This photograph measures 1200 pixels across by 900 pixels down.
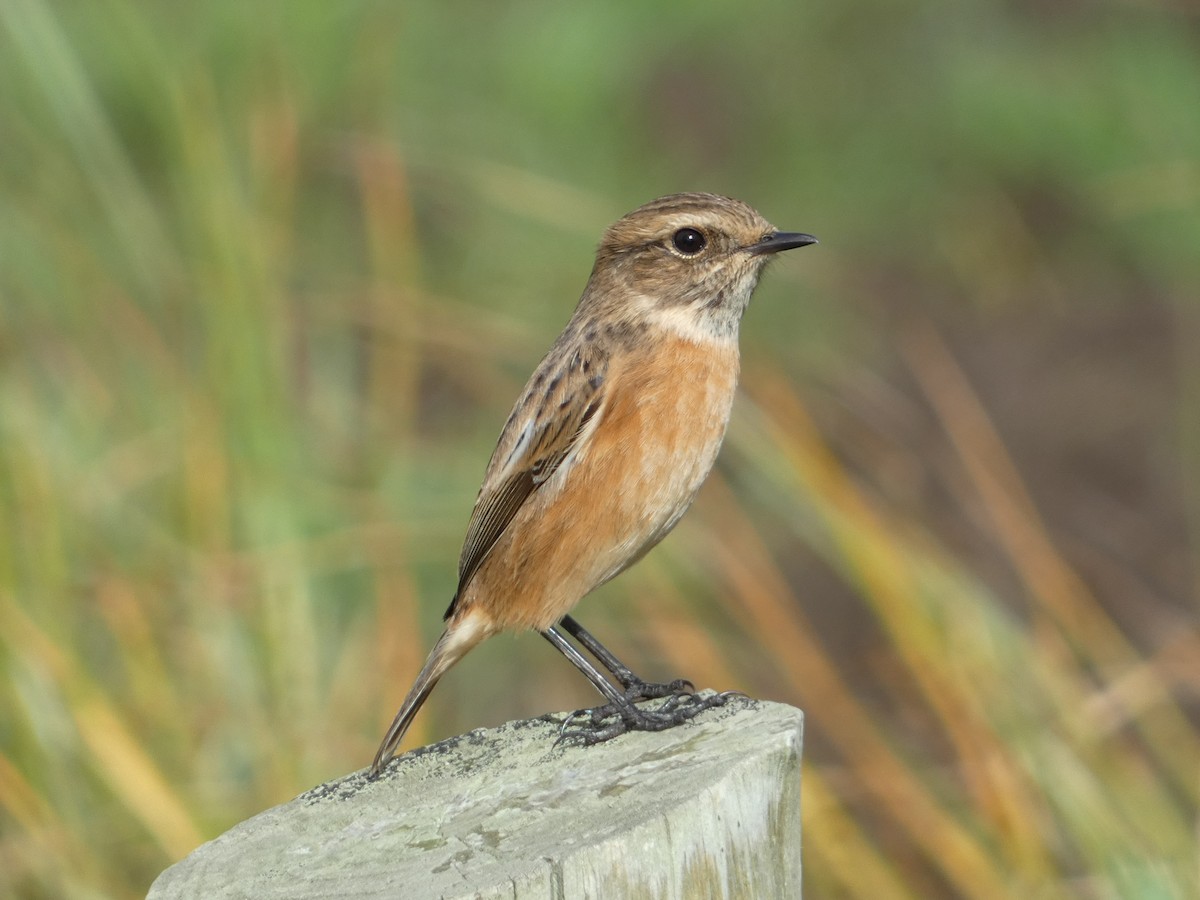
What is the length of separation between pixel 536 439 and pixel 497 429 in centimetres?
432

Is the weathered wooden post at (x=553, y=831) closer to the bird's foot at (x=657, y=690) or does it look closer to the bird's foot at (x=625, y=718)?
the bird's foot at (x=625, y=718)

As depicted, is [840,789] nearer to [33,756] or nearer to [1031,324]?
[33,756]

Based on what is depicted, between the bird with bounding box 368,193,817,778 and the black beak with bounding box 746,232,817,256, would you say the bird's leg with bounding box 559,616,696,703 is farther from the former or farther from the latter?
the black beak with bounding box 746,232,817,256

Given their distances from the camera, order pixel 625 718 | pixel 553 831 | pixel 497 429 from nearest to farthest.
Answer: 1. pixel 553 831
2. pixel 625 718
3. pixel 497 429

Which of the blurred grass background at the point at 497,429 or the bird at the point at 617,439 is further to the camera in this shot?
the blurred grass background at the point at 497,429

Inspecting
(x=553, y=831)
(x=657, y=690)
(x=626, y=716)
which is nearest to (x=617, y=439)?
(x=657, y=690)

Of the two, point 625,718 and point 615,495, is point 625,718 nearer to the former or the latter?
point 625,718

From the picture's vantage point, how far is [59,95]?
18.2 ft

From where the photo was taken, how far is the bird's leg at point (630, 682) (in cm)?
471

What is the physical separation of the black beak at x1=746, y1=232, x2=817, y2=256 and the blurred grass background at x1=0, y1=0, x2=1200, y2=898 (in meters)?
0.82

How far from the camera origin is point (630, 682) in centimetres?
489

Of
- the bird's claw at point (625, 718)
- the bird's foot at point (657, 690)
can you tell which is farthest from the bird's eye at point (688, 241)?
the bird's claw at point (625, 718)

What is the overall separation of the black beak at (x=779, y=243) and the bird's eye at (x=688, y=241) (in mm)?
138

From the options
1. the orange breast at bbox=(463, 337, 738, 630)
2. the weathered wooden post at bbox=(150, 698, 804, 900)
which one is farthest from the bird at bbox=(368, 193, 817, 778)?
the weathered wooden post at bbox=(150, 698, 804, 900)
